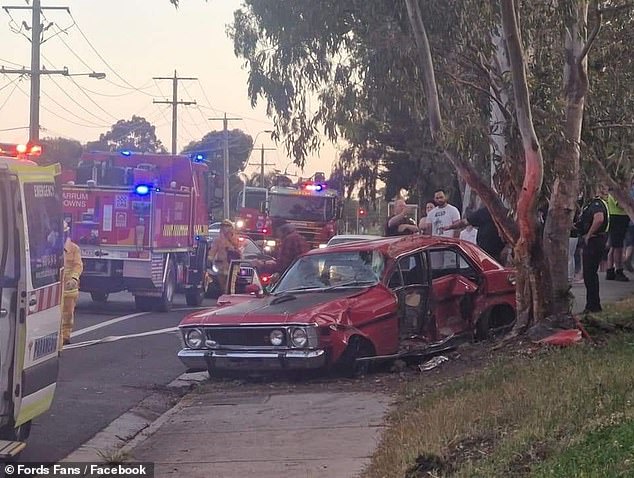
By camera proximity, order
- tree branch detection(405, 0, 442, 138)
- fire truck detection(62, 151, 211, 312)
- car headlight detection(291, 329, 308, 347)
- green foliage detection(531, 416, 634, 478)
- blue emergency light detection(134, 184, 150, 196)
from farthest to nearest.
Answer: blue emergency light detection(134, 184, 150, 196) < fire truck detection(62, 151, 211, 312) < tree branch detection(405, 0, 442, 138) < car headlight detection(291, 329, 308, 347) < green foliage detection(531, 416, 634, 478)

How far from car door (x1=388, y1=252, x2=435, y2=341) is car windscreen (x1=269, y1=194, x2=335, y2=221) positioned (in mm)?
18140

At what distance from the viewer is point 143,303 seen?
19.4m

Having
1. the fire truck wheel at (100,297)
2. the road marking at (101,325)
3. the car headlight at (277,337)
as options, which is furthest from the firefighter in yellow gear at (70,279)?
the fire truck wheel at (100,297)

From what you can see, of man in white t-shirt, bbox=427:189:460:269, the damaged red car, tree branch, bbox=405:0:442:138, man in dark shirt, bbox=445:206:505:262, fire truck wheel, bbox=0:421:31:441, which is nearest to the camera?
fire truck wheel, bbox=0:421:31:441

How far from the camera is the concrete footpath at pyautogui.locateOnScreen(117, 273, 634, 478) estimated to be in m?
7.38

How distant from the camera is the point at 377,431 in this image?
27.6 feet

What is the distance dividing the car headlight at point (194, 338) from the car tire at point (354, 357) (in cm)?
147

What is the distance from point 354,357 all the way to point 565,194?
9.59ft

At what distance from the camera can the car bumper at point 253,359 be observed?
10.6 metres

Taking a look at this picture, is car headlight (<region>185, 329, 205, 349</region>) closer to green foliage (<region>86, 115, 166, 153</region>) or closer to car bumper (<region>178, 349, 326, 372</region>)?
car bumper (<region>178, 349, 326, 372</region>)

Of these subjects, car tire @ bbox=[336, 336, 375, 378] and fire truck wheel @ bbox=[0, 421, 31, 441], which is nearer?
fire truck wheel @ bbox=[0, 421, 31, 441]

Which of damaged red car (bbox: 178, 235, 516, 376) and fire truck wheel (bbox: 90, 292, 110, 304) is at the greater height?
damaged red car (bbox: 178, 235, 516, 376)

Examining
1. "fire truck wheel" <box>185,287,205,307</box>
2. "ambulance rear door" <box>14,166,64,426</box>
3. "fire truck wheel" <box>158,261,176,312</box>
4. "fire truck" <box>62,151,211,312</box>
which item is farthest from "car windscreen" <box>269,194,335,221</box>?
"ambulance rear door" <box>14,166,64,426</box>

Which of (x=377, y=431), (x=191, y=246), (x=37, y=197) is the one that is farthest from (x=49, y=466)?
(x=191, y=246)
